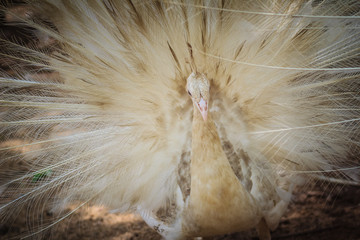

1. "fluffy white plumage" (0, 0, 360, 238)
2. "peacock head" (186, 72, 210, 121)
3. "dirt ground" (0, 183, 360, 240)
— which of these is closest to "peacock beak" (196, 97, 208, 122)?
"peacock head" (186, 72, 210, 121)

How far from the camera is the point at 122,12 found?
4.75ft

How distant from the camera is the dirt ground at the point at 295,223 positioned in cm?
204

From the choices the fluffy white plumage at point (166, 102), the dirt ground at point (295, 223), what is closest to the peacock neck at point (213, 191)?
the fluffy white plumage at point (166, 102)

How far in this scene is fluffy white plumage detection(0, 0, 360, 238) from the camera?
146 cm

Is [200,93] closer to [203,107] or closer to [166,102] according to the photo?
[203,107]

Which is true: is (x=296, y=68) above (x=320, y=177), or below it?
above

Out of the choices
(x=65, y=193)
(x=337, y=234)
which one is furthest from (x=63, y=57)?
(x=337, y=234)

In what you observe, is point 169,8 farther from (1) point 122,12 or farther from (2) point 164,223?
(2) point 164,223

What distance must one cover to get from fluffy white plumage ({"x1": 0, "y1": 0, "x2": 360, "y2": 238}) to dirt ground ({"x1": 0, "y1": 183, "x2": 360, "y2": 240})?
401 mm

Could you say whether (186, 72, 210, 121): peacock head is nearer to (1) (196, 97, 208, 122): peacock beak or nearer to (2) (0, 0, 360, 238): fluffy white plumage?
(1) (196, 97, 208, 122): peacock beak

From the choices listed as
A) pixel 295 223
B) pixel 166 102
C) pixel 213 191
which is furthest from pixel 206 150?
pixel 295 223

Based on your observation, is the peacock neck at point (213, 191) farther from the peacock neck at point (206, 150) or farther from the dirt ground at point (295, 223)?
the dirt ground at point (295, 223)

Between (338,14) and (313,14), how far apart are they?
118 mm

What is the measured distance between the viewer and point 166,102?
1.76 meters
